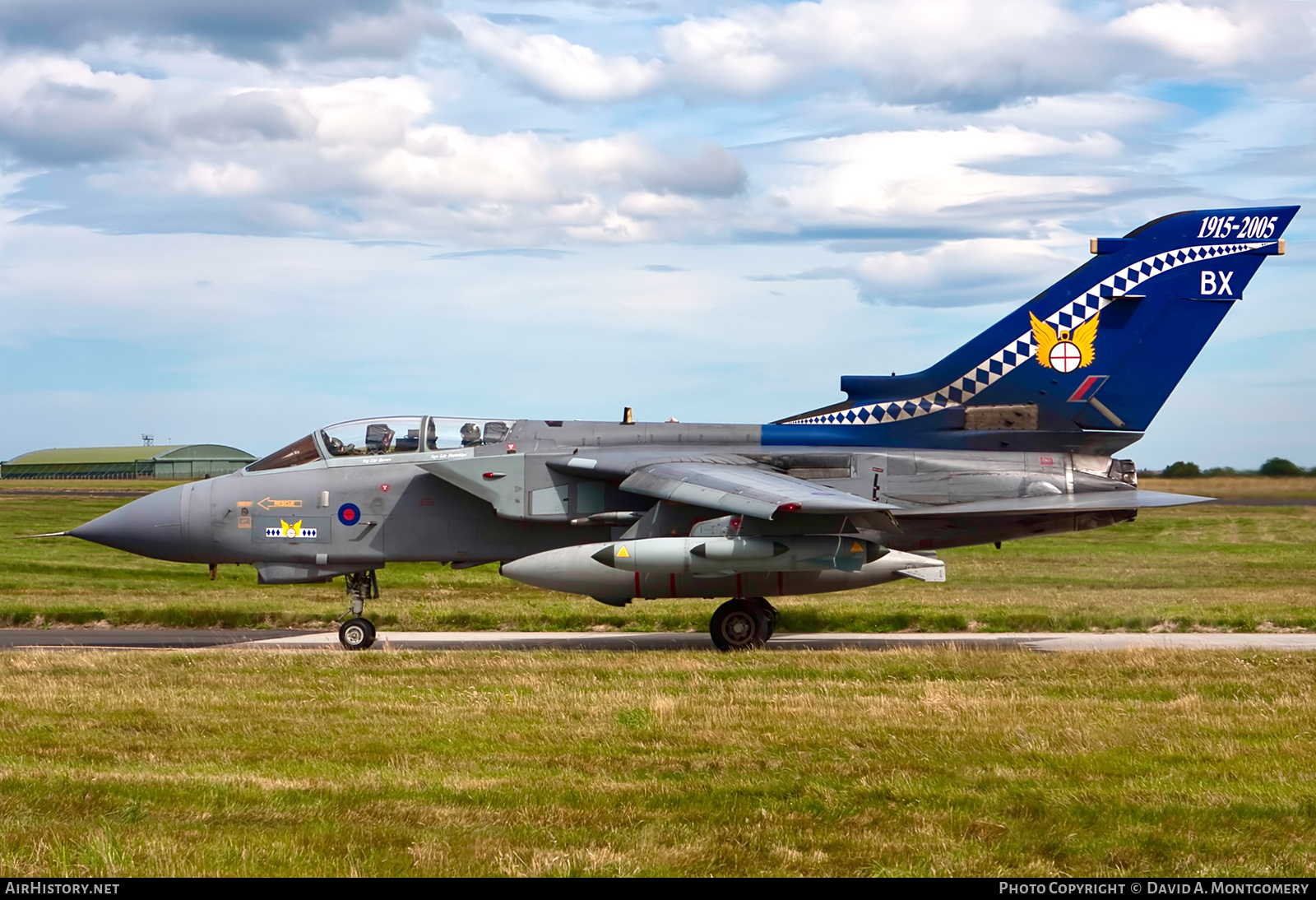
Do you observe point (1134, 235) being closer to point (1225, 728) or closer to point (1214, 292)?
point (1214, 292)

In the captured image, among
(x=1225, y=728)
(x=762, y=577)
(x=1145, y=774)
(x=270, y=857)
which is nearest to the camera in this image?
(x=270, y=857)

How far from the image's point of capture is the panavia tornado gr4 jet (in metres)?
16.0

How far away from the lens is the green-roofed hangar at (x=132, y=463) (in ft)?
365

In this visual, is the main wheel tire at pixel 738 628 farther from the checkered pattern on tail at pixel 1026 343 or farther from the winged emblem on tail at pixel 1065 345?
the winged emblem on tail at pixel 1065 345

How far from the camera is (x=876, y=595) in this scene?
25.8 m

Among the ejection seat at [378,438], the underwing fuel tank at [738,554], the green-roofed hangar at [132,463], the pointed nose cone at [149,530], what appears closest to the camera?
the underwing fuel tank at [738,554]

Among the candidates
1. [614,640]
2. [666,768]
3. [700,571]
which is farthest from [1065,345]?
[666,768]

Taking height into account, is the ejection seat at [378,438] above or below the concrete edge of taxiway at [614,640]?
above

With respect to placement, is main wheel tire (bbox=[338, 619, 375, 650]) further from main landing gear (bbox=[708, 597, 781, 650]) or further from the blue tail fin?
the blue tail fin

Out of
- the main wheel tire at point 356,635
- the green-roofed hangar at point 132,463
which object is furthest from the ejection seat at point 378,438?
the green-roofed hangar at point 132,463

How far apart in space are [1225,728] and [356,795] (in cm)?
647

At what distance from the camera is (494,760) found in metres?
8.57

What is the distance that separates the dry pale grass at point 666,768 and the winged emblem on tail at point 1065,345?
16.7 ft

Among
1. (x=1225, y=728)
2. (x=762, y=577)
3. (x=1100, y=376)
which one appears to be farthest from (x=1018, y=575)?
(x=1225, y=728)
